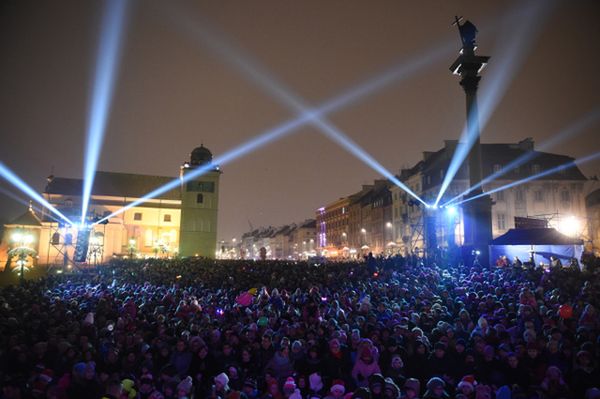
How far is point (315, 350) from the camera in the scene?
7895 mm

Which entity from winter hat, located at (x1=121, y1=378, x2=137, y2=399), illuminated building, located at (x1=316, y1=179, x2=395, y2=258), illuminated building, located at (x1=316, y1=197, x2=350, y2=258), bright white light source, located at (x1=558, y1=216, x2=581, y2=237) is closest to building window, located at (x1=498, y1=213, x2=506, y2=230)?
bright white light source, located at (x1=558, y1=216, x2=581, y2=237)

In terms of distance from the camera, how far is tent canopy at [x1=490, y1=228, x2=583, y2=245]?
75.2 ft

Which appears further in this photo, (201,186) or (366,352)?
(201,186)

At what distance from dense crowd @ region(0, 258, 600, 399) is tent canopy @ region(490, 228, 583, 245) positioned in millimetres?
10889

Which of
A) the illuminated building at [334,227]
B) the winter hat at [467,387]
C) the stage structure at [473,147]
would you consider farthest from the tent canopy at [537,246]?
the illuminated building at [334,227]

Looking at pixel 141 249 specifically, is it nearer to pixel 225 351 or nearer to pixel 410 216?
pixel 410 216

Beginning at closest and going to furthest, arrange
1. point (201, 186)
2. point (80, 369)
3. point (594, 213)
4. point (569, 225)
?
point (80, 369), point (569, 225), point (594, 213), point (201, 186)

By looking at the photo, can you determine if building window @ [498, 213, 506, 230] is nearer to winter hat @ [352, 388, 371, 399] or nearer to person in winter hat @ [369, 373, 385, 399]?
person in winter hat @ [369, 373, 385, 399]

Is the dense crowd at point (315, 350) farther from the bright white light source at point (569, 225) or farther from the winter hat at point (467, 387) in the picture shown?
the bright white light source at point (569, 225)

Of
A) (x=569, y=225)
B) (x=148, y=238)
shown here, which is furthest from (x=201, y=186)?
(x=569, y=225)

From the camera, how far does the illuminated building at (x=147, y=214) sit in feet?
220

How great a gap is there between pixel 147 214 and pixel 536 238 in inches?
2572

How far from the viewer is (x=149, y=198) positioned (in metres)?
76.9

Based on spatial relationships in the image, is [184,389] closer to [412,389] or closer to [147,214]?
[412,389]
